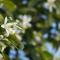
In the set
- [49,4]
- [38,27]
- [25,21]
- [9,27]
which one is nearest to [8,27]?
[9,27]

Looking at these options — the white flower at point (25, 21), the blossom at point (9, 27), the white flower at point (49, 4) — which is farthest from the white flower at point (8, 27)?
the white flower at point (49, 4)

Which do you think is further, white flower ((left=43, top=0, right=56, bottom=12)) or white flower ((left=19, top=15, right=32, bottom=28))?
white flower ((left=43, top=0, right=56, bottom=12))

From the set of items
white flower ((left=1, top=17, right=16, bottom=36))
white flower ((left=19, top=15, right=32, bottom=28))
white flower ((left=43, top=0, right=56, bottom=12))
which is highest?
white flower ((left=43, top=0, right=56, bottom=12))

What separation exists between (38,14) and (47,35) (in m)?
0.18

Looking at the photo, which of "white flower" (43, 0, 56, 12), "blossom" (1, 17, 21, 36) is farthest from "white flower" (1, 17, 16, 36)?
"white flower" (43, 0, 56, 12)

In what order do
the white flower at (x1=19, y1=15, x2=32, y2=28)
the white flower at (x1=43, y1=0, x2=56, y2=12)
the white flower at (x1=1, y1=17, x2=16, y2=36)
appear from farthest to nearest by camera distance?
the white flower at (x1=43, y1=0, x2=56, y2=12) → the white flower at (x1=19, y1=15, x2=32, y2=28) → the white flower at (x1=1, y1=17, x2=16, y2=36)

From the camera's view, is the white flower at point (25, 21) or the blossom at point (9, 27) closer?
the blossom at point (9, 27)

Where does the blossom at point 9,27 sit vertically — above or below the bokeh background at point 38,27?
below

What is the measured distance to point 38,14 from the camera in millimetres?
2678

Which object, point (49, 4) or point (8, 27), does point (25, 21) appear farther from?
point (8, 27)

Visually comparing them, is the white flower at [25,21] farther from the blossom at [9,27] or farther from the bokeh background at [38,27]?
the blossom at [9,27]

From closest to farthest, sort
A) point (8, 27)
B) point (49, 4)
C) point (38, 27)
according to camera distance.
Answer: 1. point (8, 27)
2. point (49, 4)
3. point (38, 27)

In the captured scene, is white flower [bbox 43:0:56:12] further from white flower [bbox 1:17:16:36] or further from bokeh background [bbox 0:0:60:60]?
white flower [bbox 1:17:16:36]

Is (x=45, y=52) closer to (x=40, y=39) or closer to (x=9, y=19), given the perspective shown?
(x=40, y=39)
